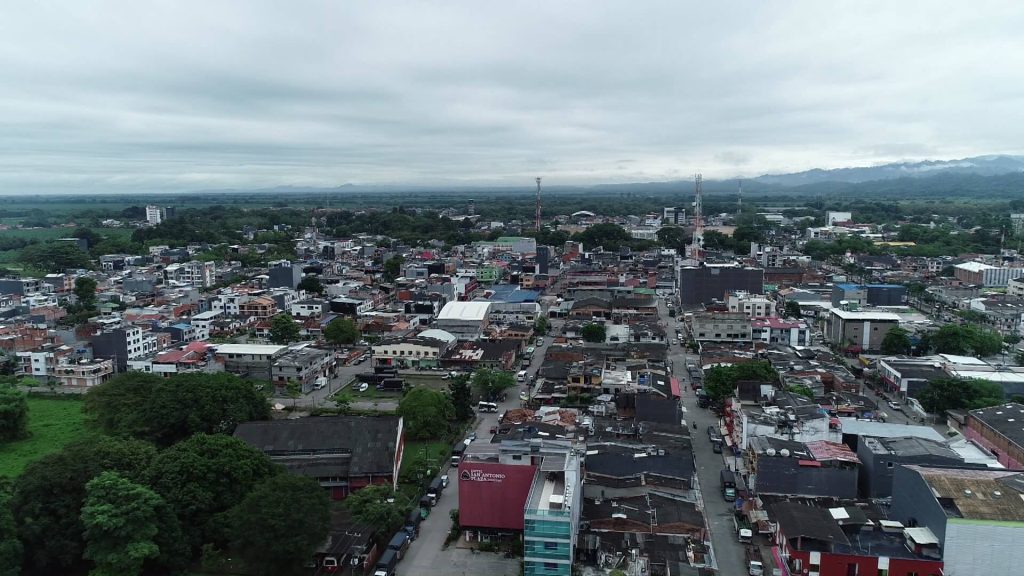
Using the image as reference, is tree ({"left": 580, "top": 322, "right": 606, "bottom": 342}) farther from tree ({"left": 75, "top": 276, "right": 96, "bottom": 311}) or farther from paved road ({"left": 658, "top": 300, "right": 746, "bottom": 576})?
tree ({"left": 75, "top": 276, "right": 96, "bottom": 311})

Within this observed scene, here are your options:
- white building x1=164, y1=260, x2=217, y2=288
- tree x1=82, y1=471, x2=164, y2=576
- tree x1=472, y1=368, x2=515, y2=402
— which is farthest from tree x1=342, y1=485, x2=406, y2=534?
white building x1=164, y1=260, x2=217, y2=288

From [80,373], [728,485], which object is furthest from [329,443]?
[80,373]

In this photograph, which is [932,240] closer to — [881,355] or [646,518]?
[881,355]

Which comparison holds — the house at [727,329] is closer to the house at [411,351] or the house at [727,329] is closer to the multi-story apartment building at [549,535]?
the house at [411,351]

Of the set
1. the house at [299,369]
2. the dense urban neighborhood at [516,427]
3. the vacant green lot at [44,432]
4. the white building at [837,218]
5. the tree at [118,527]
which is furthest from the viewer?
the white building at [837,218]

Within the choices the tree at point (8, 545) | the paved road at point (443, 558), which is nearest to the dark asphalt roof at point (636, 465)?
the paved road at point (443, 558)
